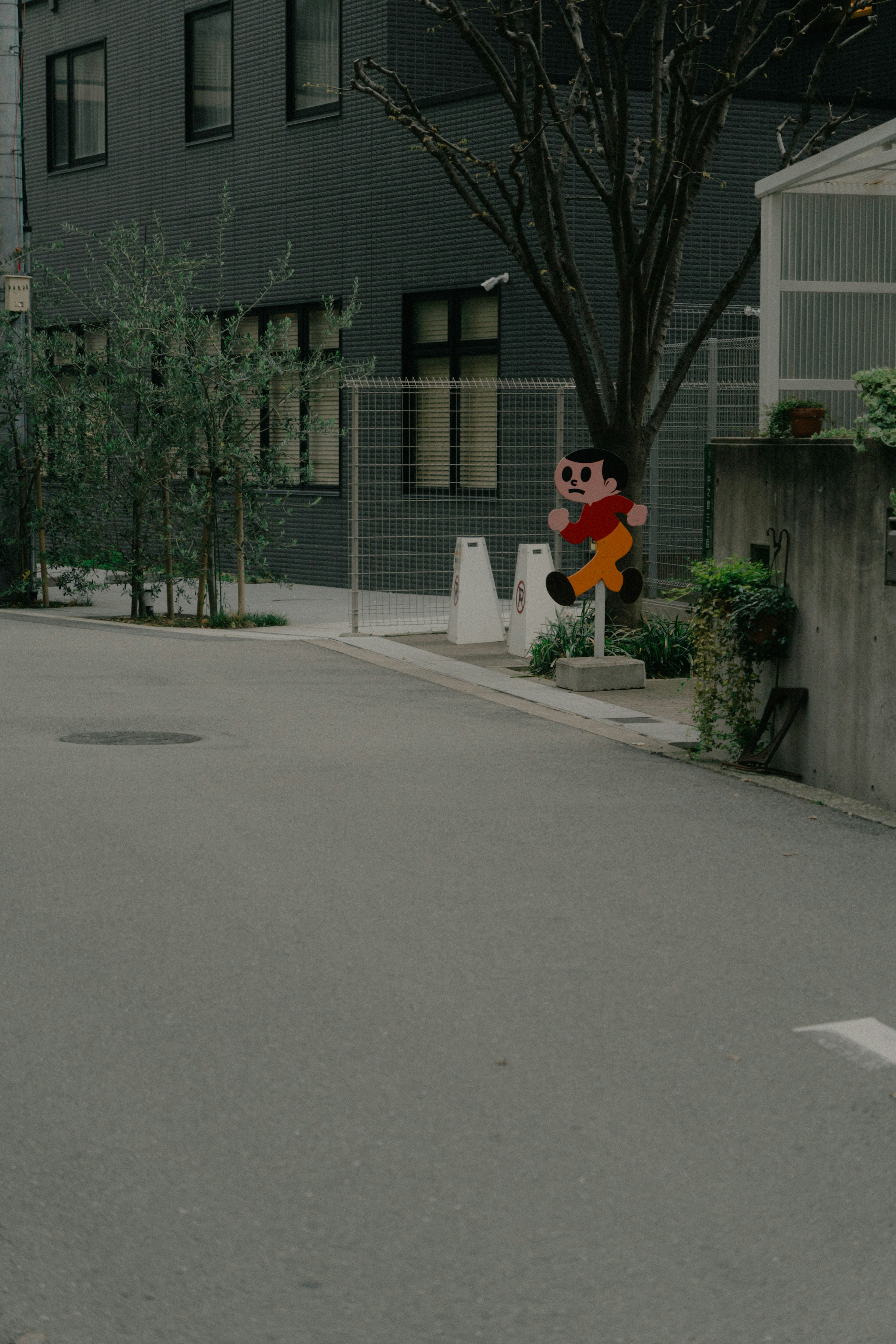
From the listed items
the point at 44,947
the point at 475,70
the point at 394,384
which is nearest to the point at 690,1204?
the point at 44,947

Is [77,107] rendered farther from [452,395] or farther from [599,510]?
[599,510]

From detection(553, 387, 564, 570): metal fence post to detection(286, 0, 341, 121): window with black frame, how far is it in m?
7.24

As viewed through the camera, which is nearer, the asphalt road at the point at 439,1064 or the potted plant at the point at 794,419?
the asphalt road at the point at 439,1064

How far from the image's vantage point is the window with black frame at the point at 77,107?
1086 inches

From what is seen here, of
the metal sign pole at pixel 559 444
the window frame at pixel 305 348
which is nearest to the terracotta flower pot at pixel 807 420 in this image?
the metal sign pole at pixel 559 444

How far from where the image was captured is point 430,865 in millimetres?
7344

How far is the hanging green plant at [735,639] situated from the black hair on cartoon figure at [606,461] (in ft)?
9.78

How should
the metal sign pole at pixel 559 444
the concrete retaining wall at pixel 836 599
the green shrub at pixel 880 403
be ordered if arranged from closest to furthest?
the green shrub at pixel 880 403 < the concrete retaining wall at pixel 836 599 < the metal sign pole at pixel 559 444

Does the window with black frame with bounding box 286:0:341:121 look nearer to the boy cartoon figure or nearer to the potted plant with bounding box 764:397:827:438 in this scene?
the boy cartoon figure

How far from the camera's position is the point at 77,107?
→ 2820 centimetres

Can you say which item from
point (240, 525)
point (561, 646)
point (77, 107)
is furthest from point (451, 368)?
point (77, 107)

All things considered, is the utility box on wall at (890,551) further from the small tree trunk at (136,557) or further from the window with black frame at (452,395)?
the window with black frame at (452,395)

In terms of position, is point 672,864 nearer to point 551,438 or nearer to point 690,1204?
point 690,1204

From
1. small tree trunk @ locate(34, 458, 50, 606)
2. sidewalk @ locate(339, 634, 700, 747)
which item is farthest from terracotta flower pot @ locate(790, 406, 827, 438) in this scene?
small tree trunk @ locate(34, 458, 50, 606)
